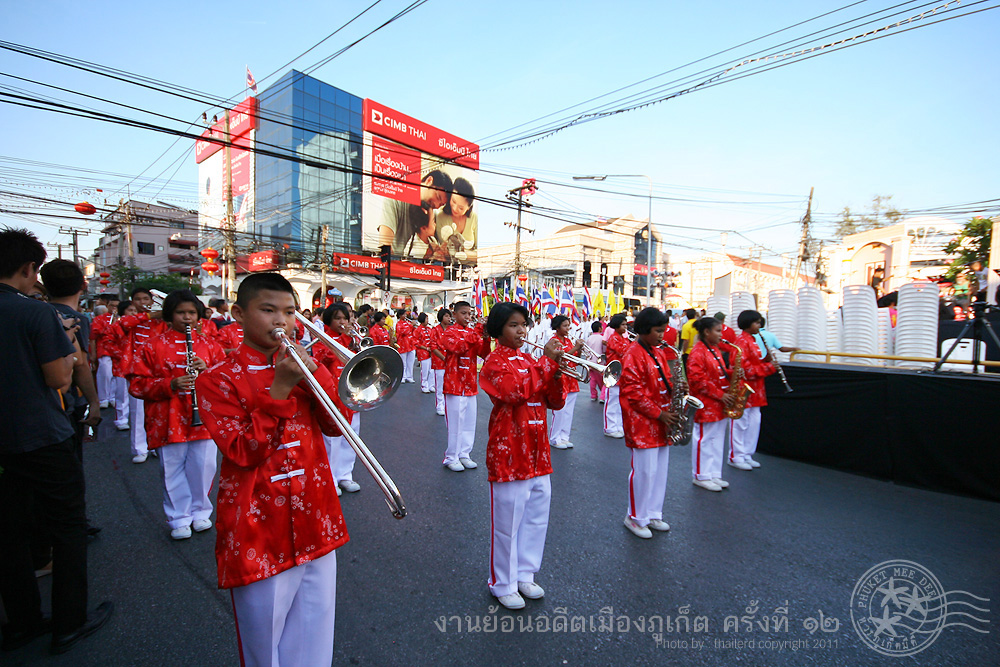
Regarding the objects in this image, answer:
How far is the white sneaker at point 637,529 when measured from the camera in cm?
416

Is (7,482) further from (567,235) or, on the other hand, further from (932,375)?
(567,235)

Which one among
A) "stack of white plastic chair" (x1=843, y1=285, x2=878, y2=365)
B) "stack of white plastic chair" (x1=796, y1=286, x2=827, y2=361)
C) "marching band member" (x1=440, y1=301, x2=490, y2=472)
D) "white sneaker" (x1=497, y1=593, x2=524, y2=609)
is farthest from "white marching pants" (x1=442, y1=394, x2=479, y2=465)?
"stack of white plastic chair" (x1=843, y1=285, x2=878, y2=365)

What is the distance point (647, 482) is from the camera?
13.7ft

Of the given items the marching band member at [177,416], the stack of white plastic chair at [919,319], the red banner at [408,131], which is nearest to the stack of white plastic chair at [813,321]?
the stack of white plastic chair at [919,319]

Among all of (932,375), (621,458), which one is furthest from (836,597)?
(932,375)

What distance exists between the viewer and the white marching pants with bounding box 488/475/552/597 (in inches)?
122

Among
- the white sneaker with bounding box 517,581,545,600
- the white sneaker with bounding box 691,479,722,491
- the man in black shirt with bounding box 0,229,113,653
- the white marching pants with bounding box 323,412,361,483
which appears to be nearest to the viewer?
the man in black shirt with bounding box 0,229,113,653

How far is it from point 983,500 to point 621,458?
3953 mm

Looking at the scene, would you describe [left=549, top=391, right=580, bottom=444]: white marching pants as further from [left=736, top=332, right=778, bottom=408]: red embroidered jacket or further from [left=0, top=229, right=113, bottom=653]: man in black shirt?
[left=0, top=229, right=113, bottom=653]: man in black shirt

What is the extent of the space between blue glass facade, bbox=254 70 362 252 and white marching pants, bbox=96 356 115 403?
30.0 m

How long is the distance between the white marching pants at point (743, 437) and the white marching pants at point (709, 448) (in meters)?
1.04

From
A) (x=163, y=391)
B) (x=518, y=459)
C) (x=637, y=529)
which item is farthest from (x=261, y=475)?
(x=637, y=529)

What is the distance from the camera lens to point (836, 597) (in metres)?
3.36

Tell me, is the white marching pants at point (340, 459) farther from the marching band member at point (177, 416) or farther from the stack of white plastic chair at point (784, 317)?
the stack of white plastic chair at point (784, 317)
